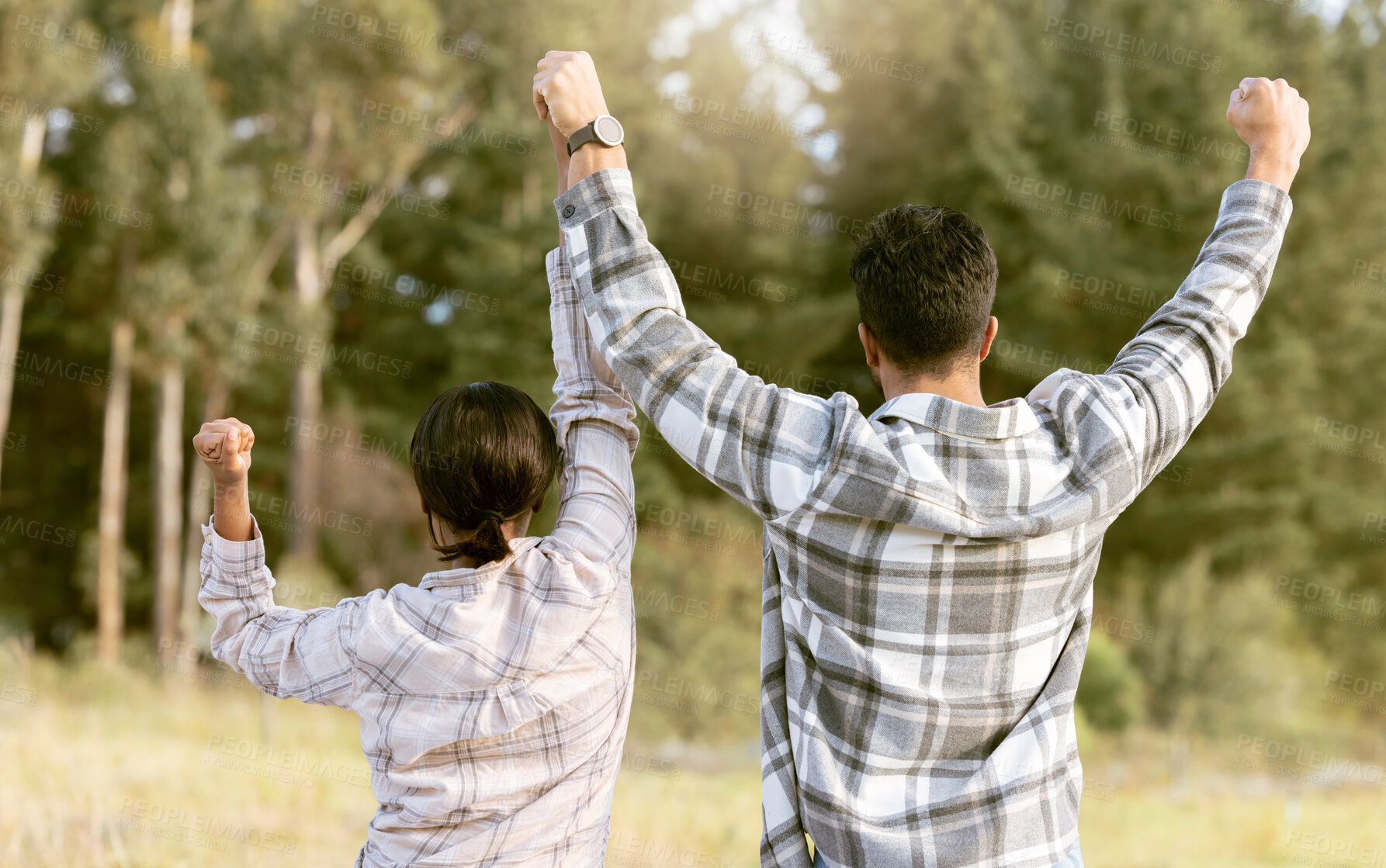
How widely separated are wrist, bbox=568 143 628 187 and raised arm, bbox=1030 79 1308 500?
24.0 inches

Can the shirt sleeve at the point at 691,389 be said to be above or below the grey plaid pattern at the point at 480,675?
above

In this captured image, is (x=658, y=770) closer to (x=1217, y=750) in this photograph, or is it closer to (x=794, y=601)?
(x=1217, y=750)

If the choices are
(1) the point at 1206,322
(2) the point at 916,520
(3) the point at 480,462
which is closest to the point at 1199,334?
(1) the point at 1206,322

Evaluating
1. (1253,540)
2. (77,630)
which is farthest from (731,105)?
(77,630)

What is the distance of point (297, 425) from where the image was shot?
12570 millimetres

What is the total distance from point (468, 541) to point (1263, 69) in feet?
41.4

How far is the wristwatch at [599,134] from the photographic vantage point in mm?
1261

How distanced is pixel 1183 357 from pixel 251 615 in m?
1.25

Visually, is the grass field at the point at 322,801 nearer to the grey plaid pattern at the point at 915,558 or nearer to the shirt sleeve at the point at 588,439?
the shirt sleeve at the point at 588,439

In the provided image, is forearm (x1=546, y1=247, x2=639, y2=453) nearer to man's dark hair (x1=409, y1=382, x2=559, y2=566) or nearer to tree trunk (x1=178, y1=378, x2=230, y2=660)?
man's dark hair (x1=409, y1=382, x2=559, y2=566)

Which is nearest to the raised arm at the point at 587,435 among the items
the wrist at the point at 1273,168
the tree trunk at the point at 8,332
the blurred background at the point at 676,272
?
the wrist at the point at 1273,168

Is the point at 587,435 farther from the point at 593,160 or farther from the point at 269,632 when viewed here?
the point at 269,632

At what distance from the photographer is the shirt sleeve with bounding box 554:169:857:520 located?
1130mm

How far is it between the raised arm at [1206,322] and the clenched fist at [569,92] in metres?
0.68
